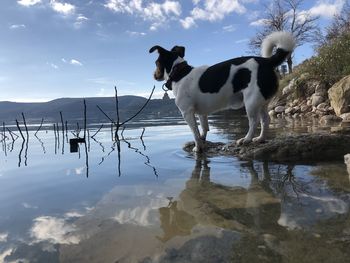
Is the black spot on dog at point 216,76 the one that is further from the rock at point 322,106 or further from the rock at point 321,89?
the rock at point 321,89

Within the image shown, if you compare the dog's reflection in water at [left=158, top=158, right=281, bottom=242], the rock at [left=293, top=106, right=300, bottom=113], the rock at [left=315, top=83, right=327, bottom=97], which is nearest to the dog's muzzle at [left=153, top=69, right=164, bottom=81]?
the dog's reflection in water at [left=158, top=158, right=281, bottom=242]

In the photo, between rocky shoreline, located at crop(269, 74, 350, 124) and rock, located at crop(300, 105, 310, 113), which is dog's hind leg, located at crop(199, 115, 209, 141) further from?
rock, located at crop(300, 105, 310, 113)

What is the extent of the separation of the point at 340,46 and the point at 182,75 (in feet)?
62.3

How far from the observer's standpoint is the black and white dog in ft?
20.7

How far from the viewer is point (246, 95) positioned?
21.2 ft

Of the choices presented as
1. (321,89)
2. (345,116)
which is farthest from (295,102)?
(345,116)

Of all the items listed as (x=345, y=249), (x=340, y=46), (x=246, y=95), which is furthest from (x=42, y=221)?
(x=340, y=46)

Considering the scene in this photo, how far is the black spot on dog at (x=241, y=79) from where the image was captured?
641cm

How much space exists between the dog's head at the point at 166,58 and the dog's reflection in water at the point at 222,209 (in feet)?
11.0

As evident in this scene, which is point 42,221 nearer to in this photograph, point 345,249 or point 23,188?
point 23,188

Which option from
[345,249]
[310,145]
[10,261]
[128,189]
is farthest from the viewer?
[310,145]

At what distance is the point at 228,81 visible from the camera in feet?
21.9

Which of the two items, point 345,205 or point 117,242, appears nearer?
point 117,242

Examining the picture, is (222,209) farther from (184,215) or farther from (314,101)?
(314,101)
